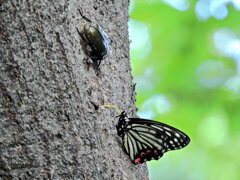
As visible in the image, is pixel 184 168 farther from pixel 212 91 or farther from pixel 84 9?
pixel 84 9

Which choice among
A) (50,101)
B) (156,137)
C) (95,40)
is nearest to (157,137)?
(156,137)

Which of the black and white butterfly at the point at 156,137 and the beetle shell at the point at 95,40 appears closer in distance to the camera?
the beetle shell at the point at 95,40

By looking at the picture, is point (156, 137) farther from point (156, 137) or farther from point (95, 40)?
point (95, 40)

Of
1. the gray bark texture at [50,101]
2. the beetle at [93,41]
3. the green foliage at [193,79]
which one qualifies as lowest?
the gray bark texture at [50,101]

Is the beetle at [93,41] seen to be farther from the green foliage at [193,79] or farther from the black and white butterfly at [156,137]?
the green foliage at [193,79]

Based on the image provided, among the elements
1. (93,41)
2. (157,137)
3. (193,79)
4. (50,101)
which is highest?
(193,79)

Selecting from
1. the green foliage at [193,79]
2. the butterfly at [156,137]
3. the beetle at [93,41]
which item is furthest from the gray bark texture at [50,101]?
the green foliage at [193,79]
